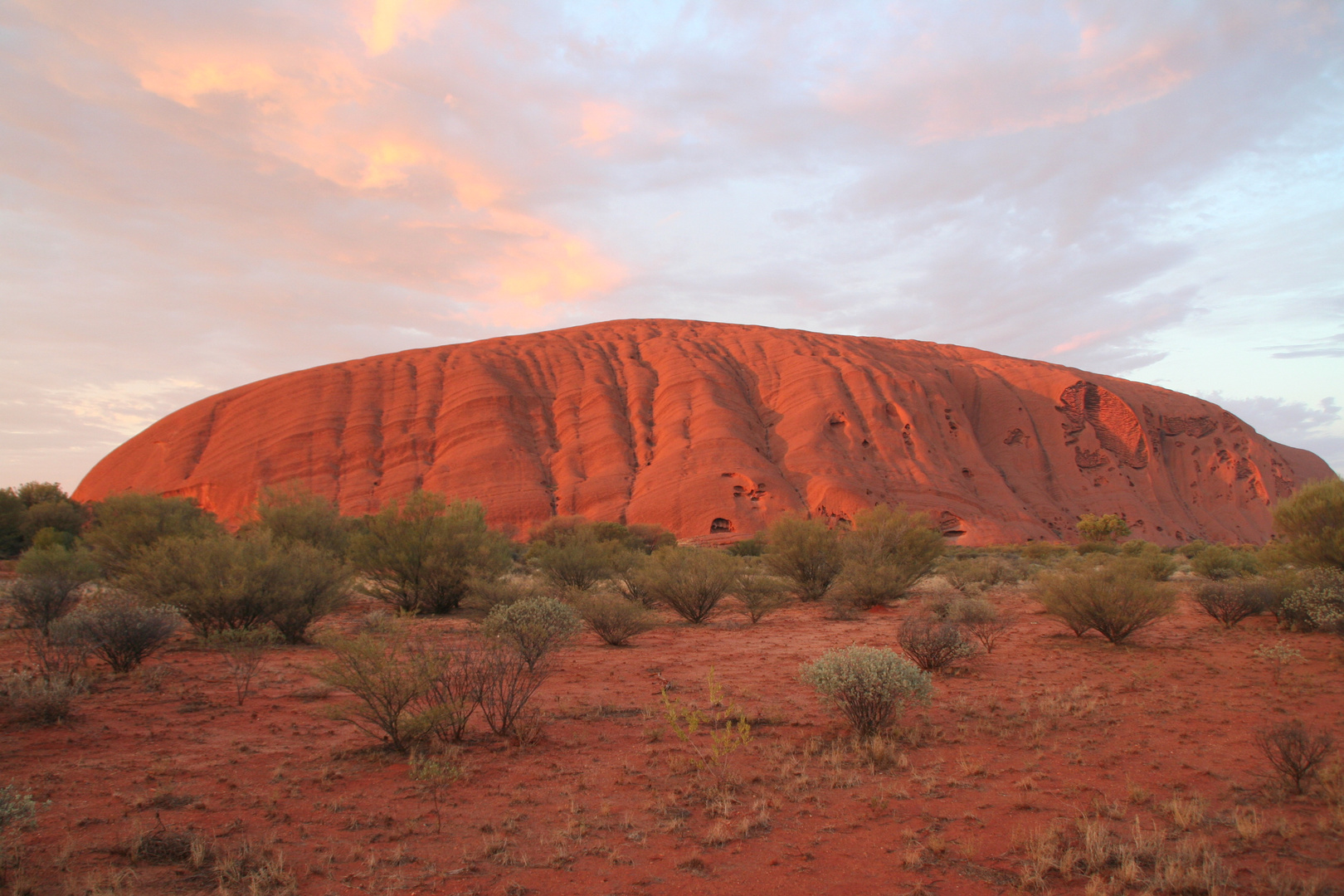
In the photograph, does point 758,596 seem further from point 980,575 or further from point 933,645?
point 980,575

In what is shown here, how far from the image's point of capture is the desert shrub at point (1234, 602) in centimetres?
1266

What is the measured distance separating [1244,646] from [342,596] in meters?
15.1

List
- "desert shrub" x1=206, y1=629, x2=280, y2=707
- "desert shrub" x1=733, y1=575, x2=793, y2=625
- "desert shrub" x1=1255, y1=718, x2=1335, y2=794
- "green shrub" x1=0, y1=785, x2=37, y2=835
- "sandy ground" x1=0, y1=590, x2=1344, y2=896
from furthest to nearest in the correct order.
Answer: "desert shrub" x1=733, y1=575, x2=793, y2=625 < "desert shrub" x1=206, y1=629, x2=280, y2=707 < "desert shrub" x1=1255, y1=718, x2=1335, y2=794 < "sandy ground" x1=0, y1=590, x2=1344, y2=896 < "green shrub" x1=0, y1=785, x2=37, y2=835

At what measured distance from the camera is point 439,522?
16.5 m

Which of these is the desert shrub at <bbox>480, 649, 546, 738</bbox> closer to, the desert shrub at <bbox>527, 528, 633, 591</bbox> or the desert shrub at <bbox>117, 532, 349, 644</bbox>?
the desert shrub at <bbox>117, 532, 349, 644</bbox>

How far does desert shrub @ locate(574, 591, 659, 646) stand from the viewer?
12.3 metres

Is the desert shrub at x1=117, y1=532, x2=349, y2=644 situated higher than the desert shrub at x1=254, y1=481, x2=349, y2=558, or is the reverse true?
the desert shrub at x1=254, y1=481, x2=349, y2=558

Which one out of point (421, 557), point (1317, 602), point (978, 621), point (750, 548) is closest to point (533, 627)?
point (978, 621)

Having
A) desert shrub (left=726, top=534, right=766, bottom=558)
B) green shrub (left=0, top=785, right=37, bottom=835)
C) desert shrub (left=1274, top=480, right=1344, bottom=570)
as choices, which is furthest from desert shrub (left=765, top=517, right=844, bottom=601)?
desert shrub (left=726, top=534, right=766, bottom=558)

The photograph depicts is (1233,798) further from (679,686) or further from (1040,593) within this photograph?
(1040,593)

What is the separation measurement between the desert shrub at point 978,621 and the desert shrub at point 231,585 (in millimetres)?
11079

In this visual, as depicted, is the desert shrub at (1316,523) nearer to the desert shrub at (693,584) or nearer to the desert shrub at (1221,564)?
the desert shrub at (1221,564)

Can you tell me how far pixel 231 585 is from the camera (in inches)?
419

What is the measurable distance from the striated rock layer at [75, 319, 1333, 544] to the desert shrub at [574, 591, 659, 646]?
3233 cm
